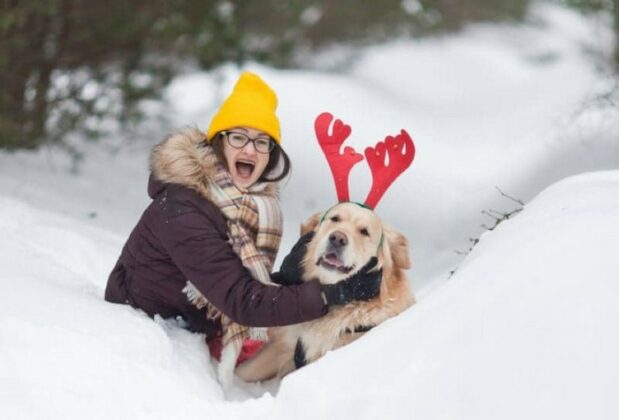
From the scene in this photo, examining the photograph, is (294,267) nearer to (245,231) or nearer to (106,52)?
(245,231)

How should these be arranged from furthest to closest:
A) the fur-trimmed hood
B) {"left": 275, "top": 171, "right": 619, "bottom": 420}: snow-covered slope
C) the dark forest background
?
the dark forest background, the fur-trimmed hood, {"left": 275, "top": 171, "right": 619, "bottom": 420}: snow-covered slope

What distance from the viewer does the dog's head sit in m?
3.16

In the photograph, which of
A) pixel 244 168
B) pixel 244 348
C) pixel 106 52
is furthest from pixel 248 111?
pixel 106 52

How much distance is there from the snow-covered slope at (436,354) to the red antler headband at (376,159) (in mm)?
543

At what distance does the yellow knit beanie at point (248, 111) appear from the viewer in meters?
3.34

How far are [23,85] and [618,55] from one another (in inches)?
205

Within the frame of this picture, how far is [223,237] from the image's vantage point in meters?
3.23

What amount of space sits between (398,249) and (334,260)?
340 mm

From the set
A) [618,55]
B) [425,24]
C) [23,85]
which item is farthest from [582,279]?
[425,24]

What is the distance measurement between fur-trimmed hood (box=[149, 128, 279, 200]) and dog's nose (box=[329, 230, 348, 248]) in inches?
17.0

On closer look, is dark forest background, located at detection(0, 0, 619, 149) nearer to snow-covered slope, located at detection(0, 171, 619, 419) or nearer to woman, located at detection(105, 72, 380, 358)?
woman, located at detection(105, 72, 380, 358)

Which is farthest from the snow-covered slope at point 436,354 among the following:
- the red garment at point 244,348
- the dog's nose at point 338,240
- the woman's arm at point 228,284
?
the dog's nose at point 338,240

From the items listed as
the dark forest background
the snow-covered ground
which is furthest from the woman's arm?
the dark forest background

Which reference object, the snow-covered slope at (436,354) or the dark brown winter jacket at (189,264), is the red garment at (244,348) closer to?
the dark brown winter jacket at (189,264)
